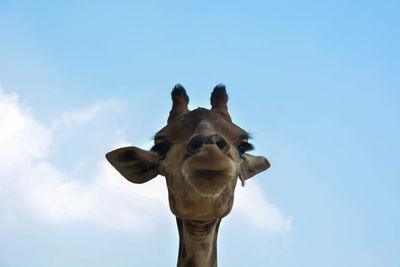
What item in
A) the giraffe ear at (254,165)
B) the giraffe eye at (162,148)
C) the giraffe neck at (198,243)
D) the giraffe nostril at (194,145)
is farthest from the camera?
the giraffe ear at (254,165)

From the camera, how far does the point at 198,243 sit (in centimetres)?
513

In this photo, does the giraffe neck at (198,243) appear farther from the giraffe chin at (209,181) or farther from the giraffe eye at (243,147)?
the giraffe chin at (209,181)

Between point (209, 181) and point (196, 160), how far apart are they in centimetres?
26

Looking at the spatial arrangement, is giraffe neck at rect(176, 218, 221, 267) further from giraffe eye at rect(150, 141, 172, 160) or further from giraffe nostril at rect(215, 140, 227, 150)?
giraffe nostril at rect(215, 140, 227, 150)

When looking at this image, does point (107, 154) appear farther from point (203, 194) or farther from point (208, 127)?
point (203, 194)

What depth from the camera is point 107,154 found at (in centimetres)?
573

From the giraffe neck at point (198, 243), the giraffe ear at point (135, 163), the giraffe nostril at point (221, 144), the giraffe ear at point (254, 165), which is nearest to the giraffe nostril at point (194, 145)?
the giraffe nostril at point (221, 144)

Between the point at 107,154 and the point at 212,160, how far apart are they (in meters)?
2.44

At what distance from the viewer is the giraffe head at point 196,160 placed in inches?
155

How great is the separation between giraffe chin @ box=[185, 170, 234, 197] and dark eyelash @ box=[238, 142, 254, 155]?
140 cm

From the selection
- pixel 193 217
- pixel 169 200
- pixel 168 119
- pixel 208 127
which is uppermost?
pixel 168 119

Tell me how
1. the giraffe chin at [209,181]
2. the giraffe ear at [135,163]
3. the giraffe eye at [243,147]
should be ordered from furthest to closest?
the giraffe ear at [135,163] < the giraffe eye at [243,147] < the giraffe chin at [209,181]

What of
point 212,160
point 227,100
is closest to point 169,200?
point 212,160

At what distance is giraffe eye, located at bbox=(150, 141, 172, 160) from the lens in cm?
516
